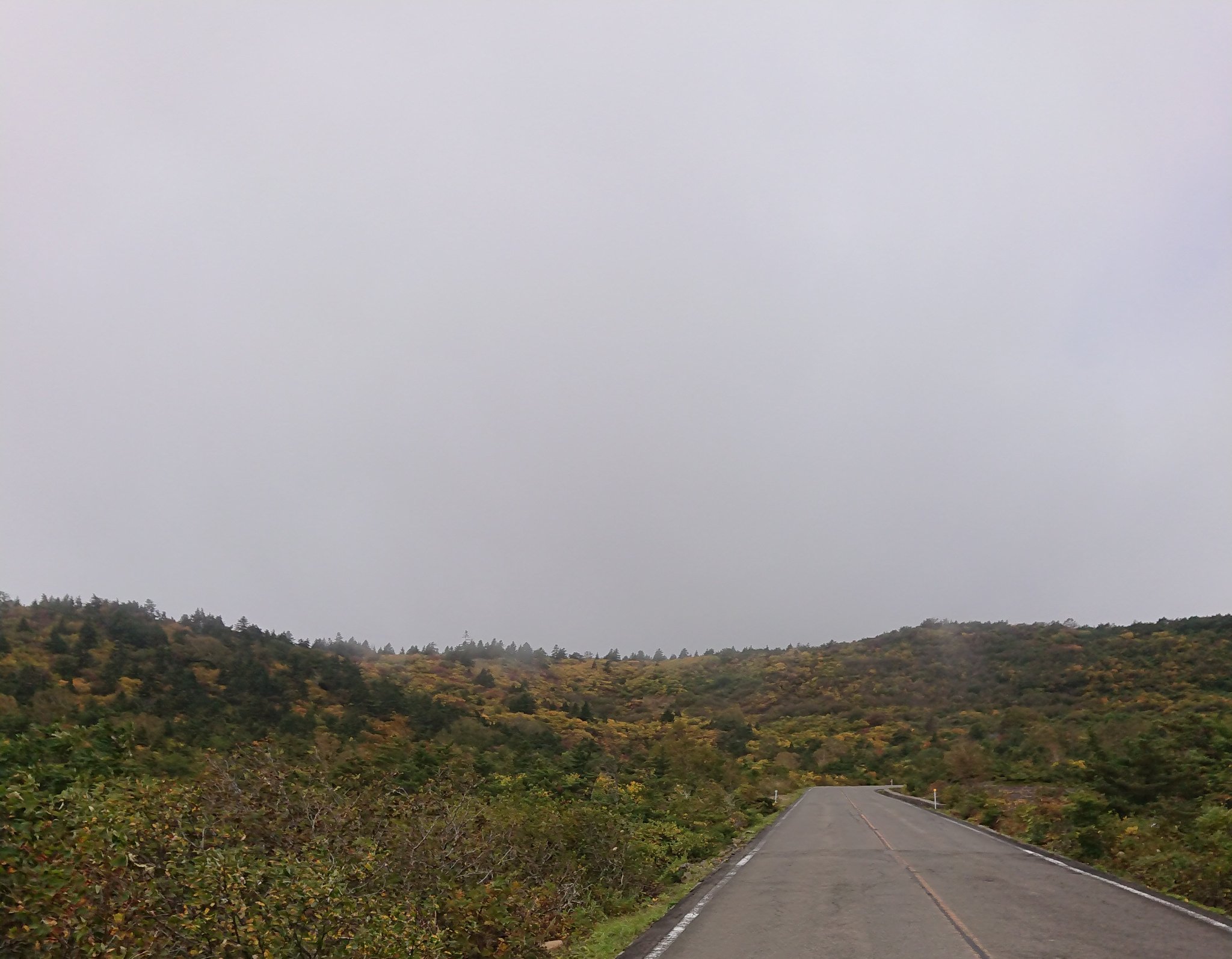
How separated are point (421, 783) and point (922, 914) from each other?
39.3ft

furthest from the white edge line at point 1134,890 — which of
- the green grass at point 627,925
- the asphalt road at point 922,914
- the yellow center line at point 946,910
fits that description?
the yellow center line at point 946,910

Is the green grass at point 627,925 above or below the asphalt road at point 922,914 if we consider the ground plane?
below

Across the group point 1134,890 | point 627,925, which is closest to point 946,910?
point 1134,890

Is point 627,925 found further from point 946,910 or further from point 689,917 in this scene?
point 946,910

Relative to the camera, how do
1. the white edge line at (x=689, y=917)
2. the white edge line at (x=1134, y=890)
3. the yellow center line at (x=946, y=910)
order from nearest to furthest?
the yellow center line at (x=946, y=910), the white edge line at (x=689, y=917), the white edge line at (x=1134, y=890)

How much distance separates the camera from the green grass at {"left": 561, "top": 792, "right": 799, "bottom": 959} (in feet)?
26.8

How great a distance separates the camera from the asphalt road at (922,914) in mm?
7199

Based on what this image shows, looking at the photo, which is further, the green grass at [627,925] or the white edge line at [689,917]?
the green grass at [627,925]

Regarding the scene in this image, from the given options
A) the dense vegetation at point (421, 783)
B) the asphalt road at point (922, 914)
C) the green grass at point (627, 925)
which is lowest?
the green grass at point (627, 925)

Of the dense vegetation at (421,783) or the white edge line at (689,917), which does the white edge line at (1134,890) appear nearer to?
the white edge line at (689,917)

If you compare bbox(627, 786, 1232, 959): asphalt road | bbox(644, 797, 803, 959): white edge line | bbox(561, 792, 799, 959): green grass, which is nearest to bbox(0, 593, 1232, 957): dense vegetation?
bbox(561, 792, 799, 959): green grass

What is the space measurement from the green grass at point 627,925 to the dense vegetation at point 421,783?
34 centimetres

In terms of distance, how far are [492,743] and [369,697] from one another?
28.4 feet

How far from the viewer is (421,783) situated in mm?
17672
